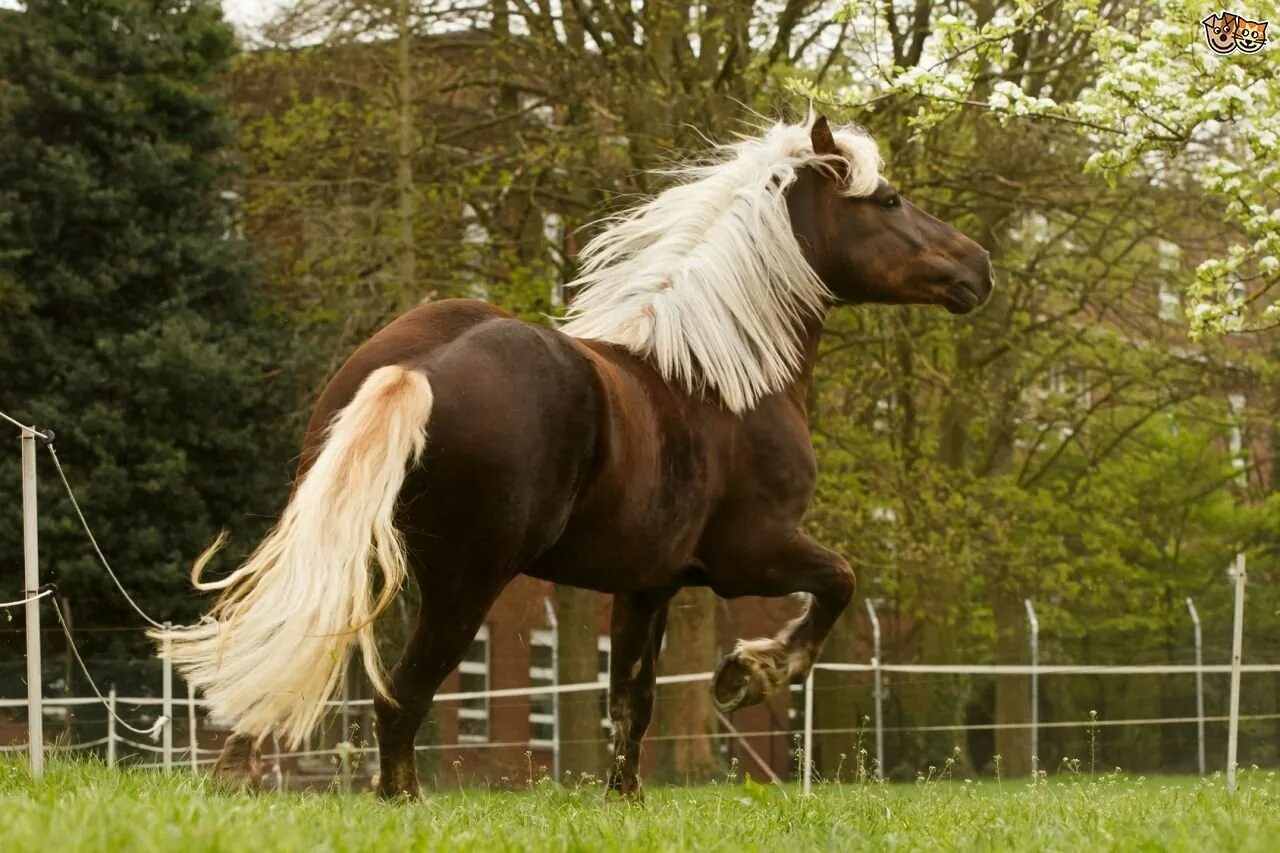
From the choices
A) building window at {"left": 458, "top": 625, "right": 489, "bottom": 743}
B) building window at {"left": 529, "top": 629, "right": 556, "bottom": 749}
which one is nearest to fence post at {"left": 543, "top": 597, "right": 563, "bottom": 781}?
building window at {"left": 529, "top": 629, "right": 556, "bottom": 749}

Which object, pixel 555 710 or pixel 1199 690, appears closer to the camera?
pixel 555 710

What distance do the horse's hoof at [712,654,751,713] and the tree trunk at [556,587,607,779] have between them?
919 cm

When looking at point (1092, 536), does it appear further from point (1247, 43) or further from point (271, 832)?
point (271, 832)

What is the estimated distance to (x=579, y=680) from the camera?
60.5ft

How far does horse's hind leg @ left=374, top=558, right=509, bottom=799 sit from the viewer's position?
583 centimetres

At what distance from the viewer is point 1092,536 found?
25359mm

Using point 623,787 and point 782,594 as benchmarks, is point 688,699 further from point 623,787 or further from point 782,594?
point 782,594

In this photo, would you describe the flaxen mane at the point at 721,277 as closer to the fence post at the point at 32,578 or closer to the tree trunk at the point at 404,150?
the fence post at the point at 32,578

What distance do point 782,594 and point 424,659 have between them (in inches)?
75.8

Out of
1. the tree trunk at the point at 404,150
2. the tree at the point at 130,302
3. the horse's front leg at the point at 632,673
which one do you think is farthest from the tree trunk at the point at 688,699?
the horse's front leg at the point at 632,673

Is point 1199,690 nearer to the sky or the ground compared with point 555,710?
nearer to the ground

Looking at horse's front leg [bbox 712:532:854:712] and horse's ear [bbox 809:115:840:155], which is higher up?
horse's ear [bbox 809:115:840:155]

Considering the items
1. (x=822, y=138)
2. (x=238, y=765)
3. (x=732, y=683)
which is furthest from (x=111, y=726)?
(x=822, y=138)

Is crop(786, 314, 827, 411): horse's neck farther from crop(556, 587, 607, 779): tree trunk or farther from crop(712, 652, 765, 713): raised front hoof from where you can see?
crop(556, 587, 607, 779): tree trunk
